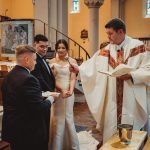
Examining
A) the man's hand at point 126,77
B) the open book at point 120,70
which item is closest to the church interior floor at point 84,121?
the man's hand at point 126,77

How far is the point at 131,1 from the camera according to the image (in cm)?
1546

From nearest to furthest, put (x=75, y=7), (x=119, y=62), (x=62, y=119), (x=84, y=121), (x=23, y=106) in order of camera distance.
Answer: (x=23, y=106) → (x=119, y=62) → (x=62, y=119) → (x=84, y=121) → (x=75, y=7)

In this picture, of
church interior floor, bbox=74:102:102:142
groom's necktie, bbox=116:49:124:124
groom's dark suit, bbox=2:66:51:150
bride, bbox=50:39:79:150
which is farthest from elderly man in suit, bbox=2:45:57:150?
church interior floor, bbox=74:102:102:142

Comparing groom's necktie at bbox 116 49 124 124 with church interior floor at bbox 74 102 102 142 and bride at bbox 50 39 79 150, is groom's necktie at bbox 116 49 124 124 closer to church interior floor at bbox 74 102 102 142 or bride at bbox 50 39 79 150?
bride at bbox 50 39 79 150

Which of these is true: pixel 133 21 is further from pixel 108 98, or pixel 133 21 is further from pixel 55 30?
pixel 108 98

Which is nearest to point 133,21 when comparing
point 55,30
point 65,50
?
point 55,30

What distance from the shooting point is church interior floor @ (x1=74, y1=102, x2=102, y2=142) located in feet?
18.6

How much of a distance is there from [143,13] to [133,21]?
61cm

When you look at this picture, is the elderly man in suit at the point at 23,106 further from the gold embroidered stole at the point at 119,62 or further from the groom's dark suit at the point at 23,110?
the gold embroidered stole at the point at 119,62

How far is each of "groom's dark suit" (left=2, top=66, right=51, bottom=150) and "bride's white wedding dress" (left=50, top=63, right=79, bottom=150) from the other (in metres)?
1.11

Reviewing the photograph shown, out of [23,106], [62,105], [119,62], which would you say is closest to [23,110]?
[23,106]

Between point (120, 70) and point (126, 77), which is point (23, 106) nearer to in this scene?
point (120, 70)

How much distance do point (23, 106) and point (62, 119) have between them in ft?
4.67

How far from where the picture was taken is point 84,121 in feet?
22.3
